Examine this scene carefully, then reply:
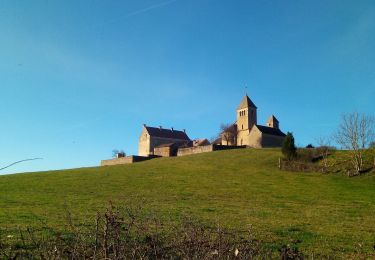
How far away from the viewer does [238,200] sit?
2634 cm

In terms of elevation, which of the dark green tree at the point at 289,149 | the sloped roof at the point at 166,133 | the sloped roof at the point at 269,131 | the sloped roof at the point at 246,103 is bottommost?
the dark green tree at the point at 289,149

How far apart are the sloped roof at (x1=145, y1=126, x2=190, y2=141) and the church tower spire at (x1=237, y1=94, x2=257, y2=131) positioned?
19.1m

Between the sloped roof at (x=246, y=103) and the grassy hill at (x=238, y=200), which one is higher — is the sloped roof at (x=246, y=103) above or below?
above

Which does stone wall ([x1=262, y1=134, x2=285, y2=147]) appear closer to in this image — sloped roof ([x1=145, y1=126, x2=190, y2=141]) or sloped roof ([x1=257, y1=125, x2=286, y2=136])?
sloped roof ([x1=257, y1=125, x2=286, y2=136])

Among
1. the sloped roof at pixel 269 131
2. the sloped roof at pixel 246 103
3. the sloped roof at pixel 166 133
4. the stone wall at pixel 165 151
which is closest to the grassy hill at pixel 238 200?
the stone wall at pixel 165 151

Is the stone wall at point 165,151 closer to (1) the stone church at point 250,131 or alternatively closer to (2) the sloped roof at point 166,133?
(1) the stone church at point 250,131

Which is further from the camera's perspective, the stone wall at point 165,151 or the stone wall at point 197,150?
the stone wall at point 165,151

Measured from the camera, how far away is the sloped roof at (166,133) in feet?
397

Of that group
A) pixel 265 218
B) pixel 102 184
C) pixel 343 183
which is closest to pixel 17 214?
pixel 265 218

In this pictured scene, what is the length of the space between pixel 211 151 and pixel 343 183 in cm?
3445

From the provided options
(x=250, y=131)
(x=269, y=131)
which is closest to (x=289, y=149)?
(x=269, y=131)

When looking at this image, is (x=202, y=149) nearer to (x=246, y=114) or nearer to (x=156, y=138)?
(x=246, y=114)

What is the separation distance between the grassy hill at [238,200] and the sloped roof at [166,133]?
66.1 metres

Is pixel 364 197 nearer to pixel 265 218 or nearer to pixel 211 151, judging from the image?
pixel 265 218
